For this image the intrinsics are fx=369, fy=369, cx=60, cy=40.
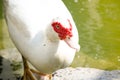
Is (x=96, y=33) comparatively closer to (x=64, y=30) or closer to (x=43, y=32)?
(x=43, y=32)

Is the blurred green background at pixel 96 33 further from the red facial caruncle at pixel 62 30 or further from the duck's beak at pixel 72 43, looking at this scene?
the red facial caruncle at pixel 62 30

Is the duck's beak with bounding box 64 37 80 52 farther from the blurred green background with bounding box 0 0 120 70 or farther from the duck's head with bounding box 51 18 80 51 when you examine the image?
the blurred green background with bounding box 0 0 120 70

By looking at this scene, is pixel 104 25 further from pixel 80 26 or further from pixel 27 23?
pixel 27 23

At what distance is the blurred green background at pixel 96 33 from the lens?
513cm

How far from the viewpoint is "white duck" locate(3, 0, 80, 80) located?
11.8 ft

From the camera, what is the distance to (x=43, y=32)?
12.4 feet

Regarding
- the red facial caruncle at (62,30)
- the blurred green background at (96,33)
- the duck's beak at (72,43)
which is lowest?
the blurred green background at (96,33)

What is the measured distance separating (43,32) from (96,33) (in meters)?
2.14

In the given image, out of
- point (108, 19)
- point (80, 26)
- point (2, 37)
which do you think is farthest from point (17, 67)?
point (108, 19)

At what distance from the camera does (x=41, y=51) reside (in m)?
3.74

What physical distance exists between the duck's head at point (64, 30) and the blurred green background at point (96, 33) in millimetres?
1392

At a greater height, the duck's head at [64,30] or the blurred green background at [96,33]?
the duck's head at [64,30]

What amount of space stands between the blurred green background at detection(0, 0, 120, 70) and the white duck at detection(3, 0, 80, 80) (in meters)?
1.16

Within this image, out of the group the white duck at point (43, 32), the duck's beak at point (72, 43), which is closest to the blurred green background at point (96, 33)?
the white duck at point (43, 32)
